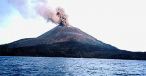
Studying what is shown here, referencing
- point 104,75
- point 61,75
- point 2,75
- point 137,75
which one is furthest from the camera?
point 137,75

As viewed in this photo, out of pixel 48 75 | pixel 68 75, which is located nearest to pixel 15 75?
pixel 48 75

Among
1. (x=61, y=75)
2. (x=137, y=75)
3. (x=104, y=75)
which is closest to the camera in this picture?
(x=61, y=75)

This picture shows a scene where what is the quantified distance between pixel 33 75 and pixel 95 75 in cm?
1136

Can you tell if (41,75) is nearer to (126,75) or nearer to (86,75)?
(86,75)

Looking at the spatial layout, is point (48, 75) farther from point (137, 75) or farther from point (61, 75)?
point (137, 75)

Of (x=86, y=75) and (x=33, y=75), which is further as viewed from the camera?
(x=86, y=75)

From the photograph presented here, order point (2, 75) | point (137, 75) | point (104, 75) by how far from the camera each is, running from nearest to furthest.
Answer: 1. point (2, 75)
2. point (104, 75)
3. point (137, 75)

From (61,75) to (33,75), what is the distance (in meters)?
4.80

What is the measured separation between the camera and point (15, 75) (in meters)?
53.2

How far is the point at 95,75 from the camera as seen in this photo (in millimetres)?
60062

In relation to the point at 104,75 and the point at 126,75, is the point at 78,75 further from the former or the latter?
the point at 126,75

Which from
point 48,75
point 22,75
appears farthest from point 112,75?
point 22,75

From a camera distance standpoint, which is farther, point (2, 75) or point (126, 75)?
point (126, 75)

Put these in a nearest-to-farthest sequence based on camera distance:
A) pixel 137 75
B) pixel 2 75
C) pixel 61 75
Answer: pixel 2 75 → pixel 61 75 → pixel 137 75
